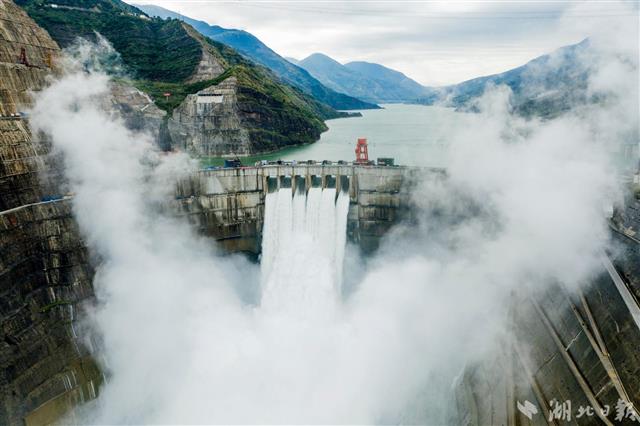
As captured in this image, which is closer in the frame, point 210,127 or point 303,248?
point 303,248

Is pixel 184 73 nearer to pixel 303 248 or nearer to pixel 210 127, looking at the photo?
pixel 210 127

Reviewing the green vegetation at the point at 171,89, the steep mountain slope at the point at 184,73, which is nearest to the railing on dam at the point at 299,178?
the steep mountain slope at the point at 184,73

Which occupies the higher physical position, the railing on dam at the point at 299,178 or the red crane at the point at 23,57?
the red crane at the point at 23,57

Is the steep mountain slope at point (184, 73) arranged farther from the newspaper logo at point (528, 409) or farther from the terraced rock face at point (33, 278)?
the newspaper logo at point (528, 409)

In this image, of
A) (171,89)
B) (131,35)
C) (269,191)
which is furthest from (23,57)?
(131,35)

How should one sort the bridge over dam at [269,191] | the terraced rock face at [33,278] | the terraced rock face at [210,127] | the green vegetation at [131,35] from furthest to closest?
the green vegetation at [131,35]
the terraced rock face at [210,127]
the bridge over dam at [269,191]
the terraced rock face at [33,278]

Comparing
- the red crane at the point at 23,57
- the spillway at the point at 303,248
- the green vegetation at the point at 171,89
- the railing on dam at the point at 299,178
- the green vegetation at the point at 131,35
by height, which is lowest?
the spillway at the point at 303,248

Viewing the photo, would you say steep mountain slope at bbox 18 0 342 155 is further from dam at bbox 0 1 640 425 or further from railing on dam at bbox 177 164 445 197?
railing on dam at bbox 177 164 445 197
